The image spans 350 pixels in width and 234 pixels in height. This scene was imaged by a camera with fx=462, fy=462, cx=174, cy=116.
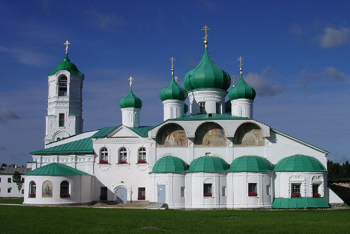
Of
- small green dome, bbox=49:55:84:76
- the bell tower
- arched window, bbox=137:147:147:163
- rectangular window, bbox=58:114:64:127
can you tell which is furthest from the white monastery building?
small green dome, bbox=49:55:84:76

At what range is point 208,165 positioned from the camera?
31.2 m

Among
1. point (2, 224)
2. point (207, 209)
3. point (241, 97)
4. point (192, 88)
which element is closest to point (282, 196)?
point (207, 209)

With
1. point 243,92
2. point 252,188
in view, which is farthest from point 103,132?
point 252,188

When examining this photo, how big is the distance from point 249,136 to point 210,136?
2.77 meters

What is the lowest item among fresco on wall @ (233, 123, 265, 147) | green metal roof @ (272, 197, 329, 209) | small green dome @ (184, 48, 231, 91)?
green metal roof @ (272, 197, 329, 209)

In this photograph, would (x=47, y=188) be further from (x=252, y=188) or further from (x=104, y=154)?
(x=252, y=188)

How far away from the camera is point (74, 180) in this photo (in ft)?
110

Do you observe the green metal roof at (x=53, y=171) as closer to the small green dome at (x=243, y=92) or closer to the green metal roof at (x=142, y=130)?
the green metal roof at (x=142, y=130)

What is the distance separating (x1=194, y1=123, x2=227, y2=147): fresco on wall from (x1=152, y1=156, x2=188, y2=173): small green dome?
201cm

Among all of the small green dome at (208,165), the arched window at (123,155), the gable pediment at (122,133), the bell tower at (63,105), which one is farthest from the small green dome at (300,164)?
the bell tower at (63,105)

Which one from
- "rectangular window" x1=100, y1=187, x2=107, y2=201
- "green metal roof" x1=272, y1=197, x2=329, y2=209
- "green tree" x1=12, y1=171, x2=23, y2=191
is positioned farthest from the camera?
"green tree" x1=12, y1=171, x2=23, y2=191

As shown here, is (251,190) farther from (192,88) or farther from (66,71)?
(66,71)

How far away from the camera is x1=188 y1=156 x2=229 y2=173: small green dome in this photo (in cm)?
3108

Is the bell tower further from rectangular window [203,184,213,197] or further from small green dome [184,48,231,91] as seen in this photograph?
rectangular window [203,184,213,197]
